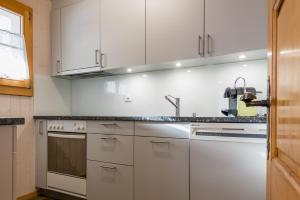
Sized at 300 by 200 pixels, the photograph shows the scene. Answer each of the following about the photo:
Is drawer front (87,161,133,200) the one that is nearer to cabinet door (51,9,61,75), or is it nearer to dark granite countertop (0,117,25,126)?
dark granite countertop (0,117,25,126)

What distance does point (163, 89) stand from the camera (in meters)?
2.44

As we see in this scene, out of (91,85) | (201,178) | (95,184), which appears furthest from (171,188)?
(91,85)

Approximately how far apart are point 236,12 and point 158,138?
110 centimetres

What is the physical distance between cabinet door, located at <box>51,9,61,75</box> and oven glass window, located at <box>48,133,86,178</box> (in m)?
0.86

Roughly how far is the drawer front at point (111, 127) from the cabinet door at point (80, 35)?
70 cm

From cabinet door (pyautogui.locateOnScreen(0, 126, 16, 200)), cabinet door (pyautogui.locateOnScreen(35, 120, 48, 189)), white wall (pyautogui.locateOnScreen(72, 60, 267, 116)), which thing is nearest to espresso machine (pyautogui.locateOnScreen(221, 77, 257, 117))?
white wall (pyautogui.locateOnScreen(72, 60, 267, 116))

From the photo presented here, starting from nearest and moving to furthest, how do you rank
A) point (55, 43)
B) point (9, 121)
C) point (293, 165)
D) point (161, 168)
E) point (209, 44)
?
point (293, 165) → point (9, 121) → point (161, 168) → point (209, 44) → point (55, 43)

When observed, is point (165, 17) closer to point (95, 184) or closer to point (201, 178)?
point (201, 178)

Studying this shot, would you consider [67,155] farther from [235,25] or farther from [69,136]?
[235,25]

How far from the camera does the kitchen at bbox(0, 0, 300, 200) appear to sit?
1.49 meters

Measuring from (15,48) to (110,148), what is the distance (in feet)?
5.05

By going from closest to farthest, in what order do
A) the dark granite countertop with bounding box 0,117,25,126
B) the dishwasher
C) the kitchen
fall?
the dark granite countertop with bounding box 0,117,25,126 → the dishwasher → the kitchen

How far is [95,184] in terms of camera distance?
2016 mm

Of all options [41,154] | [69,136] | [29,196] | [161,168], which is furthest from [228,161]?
[29,196]
